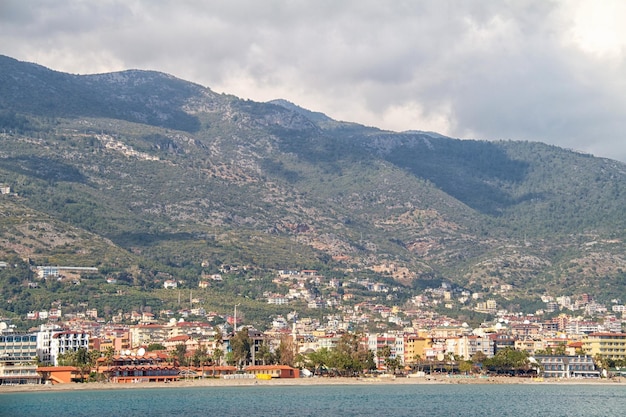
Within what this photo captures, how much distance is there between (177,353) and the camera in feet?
655

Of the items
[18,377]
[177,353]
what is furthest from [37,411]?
[177,353]

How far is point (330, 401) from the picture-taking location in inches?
5364

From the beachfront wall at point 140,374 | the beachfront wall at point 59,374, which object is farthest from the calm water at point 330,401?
the beachfront wall at point 59,374

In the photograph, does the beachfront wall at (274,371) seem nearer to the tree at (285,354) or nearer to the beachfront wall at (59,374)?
the tree at (285,354)

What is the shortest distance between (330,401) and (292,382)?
141 ft

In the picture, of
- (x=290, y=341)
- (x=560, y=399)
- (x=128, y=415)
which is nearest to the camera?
(x=128, y=415)

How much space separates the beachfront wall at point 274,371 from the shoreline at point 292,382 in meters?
3.32

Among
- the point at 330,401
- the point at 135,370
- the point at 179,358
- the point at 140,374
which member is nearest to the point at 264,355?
the point at 179,358

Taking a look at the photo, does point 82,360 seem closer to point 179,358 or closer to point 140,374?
point 140,374

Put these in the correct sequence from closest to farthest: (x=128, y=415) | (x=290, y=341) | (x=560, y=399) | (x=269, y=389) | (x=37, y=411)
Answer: (x=128, y=415) < (x=37, y=411) < (x=560, y=399) < (x=269, y=389) < (x=290, y=341)

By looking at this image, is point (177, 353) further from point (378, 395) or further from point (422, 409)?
point (422, 409)

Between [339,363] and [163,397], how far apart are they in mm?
48933

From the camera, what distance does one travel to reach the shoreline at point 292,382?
165125 millimetres

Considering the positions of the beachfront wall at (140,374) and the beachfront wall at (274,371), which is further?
the beachfront wall at (274,371)
